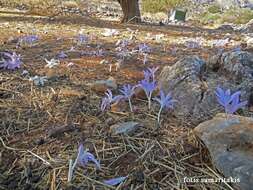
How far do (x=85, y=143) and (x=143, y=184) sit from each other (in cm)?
32

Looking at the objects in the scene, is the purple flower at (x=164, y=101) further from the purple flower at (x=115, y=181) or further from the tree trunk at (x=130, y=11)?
the tree trunk at (x=130, y=11)

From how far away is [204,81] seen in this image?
1.84 metres

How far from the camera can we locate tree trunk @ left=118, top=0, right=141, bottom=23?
912 cm

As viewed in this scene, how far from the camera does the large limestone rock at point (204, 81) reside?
1.66 meters

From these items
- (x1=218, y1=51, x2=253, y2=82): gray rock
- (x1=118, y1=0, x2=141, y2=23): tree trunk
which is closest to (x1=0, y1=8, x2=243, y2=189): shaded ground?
(x1=218, y1=51, x2=253, y2=82): gray rock

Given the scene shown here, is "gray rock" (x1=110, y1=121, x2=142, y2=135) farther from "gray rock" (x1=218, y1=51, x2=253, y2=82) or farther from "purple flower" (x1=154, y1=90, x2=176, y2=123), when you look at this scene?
"gray rock" (x1=218, y1=51, x2=253, y2=82)

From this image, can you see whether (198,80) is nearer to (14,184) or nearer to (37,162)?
(37,162)

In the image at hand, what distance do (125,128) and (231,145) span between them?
1.43 feet

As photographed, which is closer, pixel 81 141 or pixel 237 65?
pixel 81 141

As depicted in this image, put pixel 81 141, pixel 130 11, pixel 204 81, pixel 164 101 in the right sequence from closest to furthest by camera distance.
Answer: pixel 81 141, pixel 164 101, pixel 204 81, pixel 130 11

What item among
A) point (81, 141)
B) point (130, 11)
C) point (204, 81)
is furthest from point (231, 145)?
point (130, 11)

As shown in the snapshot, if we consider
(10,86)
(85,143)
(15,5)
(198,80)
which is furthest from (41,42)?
(15,5)

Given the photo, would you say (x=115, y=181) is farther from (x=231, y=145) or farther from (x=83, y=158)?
(x=231, y=145)

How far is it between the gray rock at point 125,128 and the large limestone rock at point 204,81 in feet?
0.80
